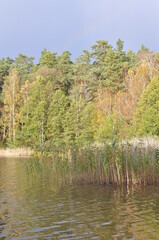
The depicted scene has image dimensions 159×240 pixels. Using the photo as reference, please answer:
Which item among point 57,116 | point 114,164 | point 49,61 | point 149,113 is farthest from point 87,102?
point 114,164

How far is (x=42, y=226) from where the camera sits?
8.59 meters

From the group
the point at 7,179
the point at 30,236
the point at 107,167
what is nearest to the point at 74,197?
the point at 107,167

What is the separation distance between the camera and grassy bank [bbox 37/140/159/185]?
45.4ft

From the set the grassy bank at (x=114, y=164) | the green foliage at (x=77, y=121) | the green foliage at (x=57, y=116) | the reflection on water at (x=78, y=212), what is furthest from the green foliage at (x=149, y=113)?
the reflection on water at (x=78, y=212)

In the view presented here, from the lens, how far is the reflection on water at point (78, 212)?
26.1ft

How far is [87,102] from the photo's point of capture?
168ft

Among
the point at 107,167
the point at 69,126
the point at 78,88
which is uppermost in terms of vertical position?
the point at 78,88

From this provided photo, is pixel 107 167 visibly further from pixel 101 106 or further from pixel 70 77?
pixel 70 77

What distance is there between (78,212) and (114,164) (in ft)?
14.0

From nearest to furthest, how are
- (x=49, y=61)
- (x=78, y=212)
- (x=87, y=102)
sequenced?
(x=78, y=212) < (x=87, y=102) < (x=49, y=61)

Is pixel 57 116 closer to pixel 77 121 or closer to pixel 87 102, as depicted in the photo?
pixel 77 121

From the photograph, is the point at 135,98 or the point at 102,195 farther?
the point at 135,98

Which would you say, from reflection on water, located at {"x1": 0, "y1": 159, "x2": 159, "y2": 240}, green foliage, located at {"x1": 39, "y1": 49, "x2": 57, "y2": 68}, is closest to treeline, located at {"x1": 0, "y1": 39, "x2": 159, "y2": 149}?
green foliage, located at {"x1": 39, "y1": 49, "x2": 57, "y2": 68}

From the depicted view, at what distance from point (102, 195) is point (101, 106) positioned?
105 ft
